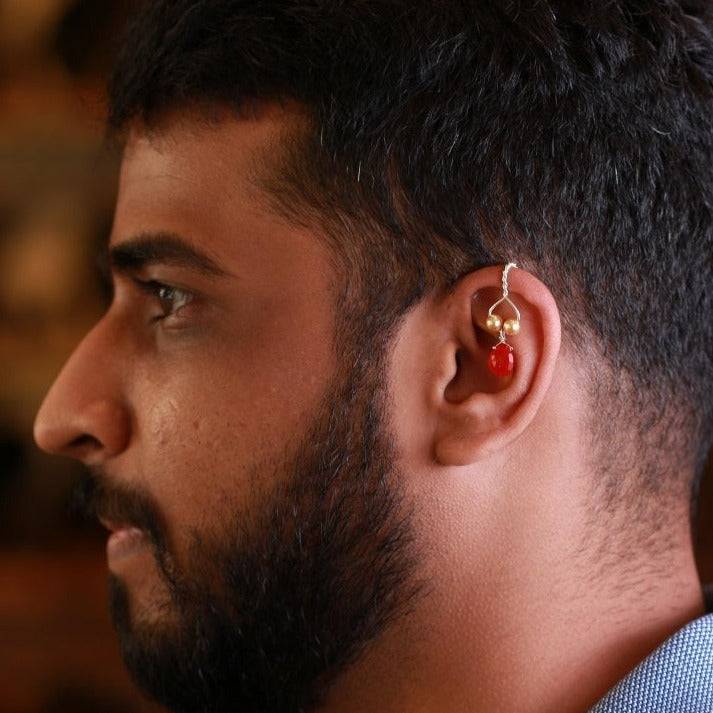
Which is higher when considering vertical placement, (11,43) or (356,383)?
(11,43)

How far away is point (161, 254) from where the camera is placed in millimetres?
904

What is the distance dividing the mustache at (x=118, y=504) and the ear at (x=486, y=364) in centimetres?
22

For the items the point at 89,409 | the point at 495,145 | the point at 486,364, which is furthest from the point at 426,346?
the point at 89,409

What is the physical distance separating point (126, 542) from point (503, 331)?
335mm

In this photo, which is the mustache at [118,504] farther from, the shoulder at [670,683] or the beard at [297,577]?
the shoulder at [670,683]

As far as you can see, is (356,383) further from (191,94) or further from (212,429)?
(191,94)

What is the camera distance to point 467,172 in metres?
0.86

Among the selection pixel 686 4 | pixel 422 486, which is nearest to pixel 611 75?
pixel 686 4

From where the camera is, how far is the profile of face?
867 mm

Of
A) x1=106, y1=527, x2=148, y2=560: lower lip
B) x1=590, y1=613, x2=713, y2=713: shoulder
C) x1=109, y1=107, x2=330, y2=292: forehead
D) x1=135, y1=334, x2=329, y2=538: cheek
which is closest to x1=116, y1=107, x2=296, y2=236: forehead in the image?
x1=109, y1=107, x2=330, y2=292: forehead

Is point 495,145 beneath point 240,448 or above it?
above

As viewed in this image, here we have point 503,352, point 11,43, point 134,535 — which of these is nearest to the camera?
point 503,352

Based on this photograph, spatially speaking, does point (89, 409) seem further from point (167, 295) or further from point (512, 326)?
point (512, 326)

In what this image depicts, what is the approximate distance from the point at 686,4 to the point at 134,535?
0.56 meters
